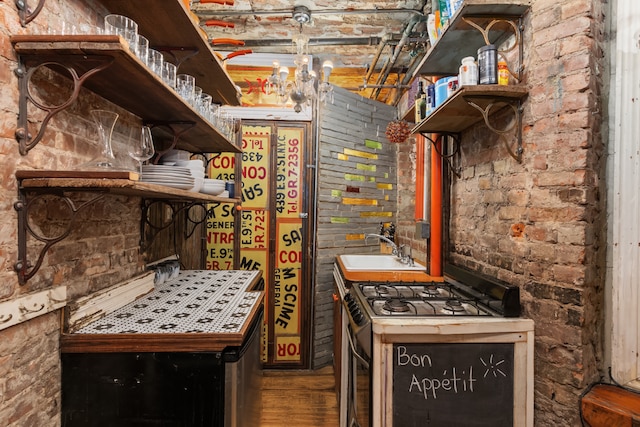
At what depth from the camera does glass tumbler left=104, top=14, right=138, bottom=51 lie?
4.35ft

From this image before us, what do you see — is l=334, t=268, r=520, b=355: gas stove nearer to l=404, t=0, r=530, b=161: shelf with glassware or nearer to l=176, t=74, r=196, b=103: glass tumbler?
l=404, t=0, r=530, b=161: shelf with glassware

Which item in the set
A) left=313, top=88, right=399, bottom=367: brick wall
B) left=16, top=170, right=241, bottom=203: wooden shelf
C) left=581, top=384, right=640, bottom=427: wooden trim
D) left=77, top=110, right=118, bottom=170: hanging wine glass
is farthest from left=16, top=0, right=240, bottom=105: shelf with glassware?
left=581, top=384, right=640, bottom=427: wooden trim

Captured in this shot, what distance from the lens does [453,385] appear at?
1.52m

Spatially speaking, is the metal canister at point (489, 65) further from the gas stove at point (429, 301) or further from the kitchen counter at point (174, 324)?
the kitchen counter at point (174, 324)

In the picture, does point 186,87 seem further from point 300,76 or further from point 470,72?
point 470,72

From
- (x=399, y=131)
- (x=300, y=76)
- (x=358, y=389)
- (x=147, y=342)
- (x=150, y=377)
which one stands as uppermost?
(x=300, y=76)

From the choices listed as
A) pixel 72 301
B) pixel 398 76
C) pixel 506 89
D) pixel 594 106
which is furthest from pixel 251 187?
pixel 594 106

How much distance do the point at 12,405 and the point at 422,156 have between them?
282cm

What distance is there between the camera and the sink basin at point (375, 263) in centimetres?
288

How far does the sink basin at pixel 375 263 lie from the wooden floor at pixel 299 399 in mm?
1160

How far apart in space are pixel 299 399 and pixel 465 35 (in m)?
2.94

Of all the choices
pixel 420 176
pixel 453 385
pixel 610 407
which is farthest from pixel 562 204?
pixel 420 176

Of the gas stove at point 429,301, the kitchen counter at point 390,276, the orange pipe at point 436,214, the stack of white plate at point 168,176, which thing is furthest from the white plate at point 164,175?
the orange pipe at point 436,214

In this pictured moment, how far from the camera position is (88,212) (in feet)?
5.15
